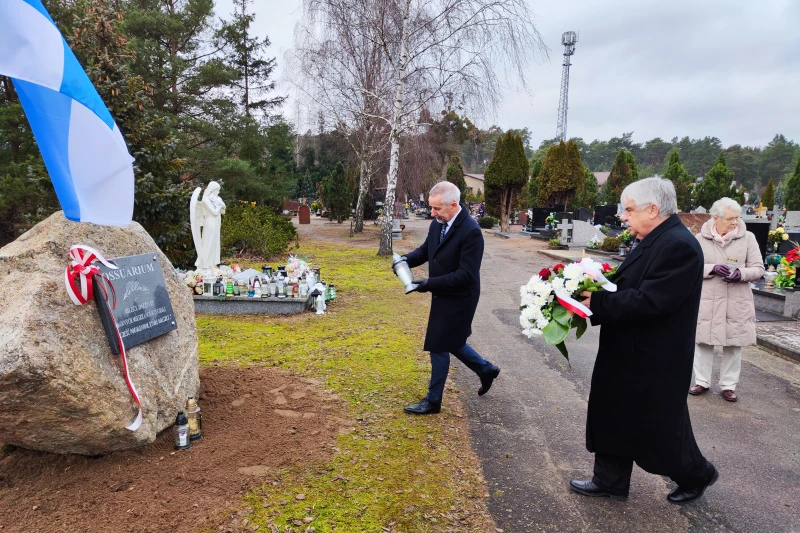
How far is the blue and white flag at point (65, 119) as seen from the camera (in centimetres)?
240

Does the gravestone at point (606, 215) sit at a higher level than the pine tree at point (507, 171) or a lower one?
lower

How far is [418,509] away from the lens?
285 cm

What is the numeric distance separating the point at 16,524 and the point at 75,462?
22.5 inches

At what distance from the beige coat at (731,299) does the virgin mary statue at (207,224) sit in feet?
24.4

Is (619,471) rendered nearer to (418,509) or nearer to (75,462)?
(418,509)

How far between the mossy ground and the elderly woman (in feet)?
7.89

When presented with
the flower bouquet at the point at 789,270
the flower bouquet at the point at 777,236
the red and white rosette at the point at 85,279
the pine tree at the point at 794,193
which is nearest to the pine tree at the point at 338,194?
the flower bouquet at the point at 777,236

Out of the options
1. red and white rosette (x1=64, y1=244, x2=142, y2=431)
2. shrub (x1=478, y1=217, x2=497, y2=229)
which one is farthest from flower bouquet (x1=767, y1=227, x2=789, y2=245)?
shrub (x1=478, y1=217, x2=497, y2=229)

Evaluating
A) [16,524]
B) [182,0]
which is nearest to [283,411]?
[16,524]

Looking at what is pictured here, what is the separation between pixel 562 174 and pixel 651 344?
24.7m

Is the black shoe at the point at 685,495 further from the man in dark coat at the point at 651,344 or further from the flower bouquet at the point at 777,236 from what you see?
the flower bouquet at the point at 777,236

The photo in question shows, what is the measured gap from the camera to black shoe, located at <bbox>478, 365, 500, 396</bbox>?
→ 172 inches

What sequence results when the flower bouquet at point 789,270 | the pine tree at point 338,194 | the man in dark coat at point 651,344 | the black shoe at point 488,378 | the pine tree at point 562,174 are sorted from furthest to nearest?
1. the pine tree at point 338,194
2. the pine tree at point 562,174
3. the flower bouquet at point 789,270
4. the black shoe at point 488,378
5. the man in dark coat at point 651,344

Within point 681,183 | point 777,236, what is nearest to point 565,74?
point 681,183
